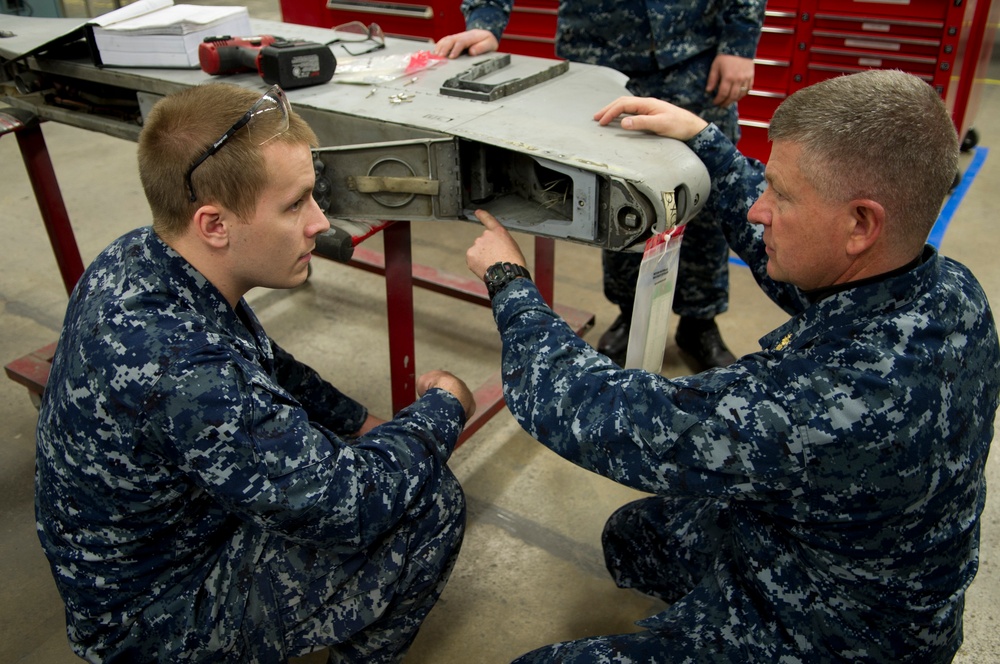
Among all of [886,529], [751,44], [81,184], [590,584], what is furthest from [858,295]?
[81,184]

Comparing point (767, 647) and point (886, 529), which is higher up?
point (886, 529)

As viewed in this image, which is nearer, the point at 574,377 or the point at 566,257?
the point at 574,377

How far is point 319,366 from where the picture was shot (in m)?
2.53

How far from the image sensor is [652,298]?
1313mm

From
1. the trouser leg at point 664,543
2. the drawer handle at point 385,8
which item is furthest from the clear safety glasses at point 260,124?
the drawer handle at point 385,8

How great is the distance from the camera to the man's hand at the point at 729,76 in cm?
213

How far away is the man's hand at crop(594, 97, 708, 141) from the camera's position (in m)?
1.41

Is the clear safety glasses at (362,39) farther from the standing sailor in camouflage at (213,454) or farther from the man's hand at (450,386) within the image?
the man's hand at (450,386)

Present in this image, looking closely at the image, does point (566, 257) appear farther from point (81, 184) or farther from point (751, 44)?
point (81, 184)

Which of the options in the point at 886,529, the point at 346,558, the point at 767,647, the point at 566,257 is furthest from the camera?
the point at 566,257

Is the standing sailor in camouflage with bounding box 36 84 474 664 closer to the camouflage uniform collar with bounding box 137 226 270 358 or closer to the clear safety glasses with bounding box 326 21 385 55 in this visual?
the camouflage uniform collar with bounding box 137 226 270 358

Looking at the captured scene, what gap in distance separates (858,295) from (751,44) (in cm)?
131

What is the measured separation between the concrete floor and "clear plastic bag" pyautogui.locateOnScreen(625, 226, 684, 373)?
0.63 m

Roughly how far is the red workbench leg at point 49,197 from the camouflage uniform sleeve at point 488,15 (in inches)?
45.3
